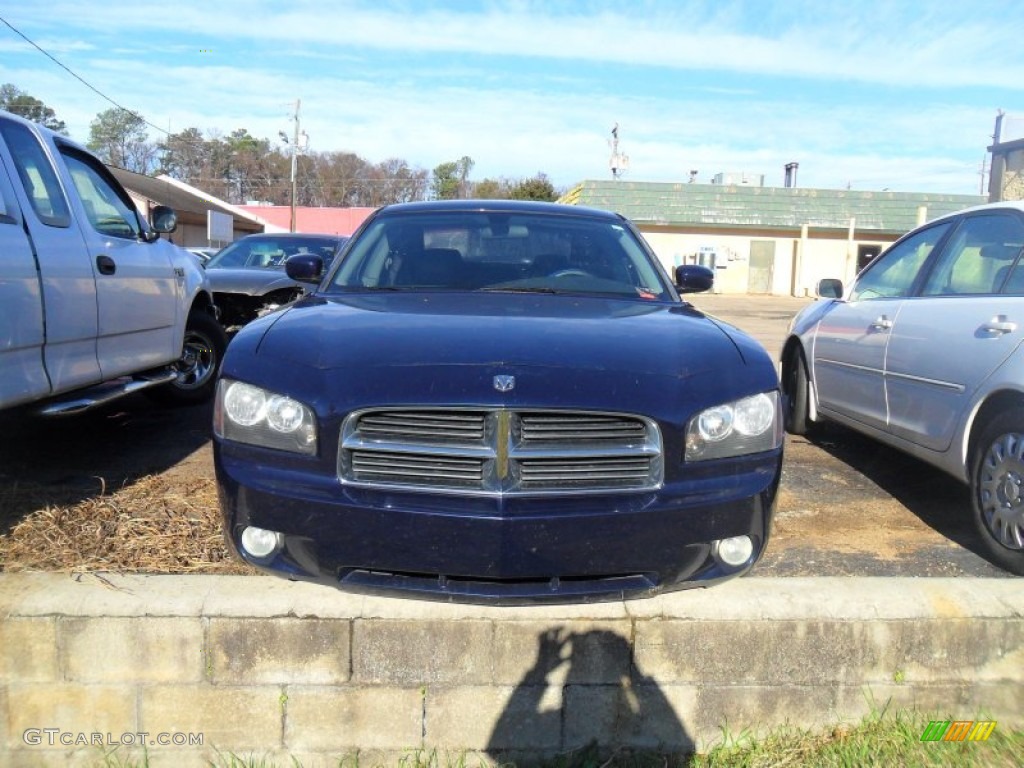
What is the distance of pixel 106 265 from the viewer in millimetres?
4680

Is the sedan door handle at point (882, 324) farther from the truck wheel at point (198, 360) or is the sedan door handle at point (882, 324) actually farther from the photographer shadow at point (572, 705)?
the truck wheel at point (198, 360)

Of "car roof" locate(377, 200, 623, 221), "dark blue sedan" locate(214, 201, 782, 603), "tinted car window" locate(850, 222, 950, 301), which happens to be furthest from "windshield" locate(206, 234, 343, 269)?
"dark blue sedan" locate(214, 201, 782, 603)

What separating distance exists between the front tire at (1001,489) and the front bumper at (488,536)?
4.71ft

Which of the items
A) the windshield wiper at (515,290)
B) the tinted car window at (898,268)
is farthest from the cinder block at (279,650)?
the tinted car window at (898,268)

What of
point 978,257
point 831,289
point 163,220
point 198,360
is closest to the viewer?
point 978,257

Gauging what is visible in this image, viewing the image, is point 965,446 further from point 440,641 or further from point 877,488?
point 440,641

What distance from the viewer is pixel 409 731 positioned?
272cm

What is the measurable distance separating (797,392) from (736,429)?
11.0 ft

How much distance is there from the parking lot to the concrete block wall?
0.82 m

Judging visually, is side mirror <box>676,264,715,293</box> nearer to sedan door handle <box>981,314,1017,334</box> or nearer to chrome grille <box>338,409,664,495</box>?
sedan door handle <box>981,314,1017,334</box>

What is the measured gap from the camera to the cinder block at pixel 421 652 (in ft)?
8.80

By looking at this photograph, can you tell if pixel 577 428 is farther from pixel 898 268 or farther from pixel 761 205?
pixel 761 205

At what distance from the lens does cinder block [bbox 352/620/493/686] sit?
2.68 m

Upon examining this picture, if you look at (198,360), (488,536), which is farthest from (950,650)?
(198,360)
